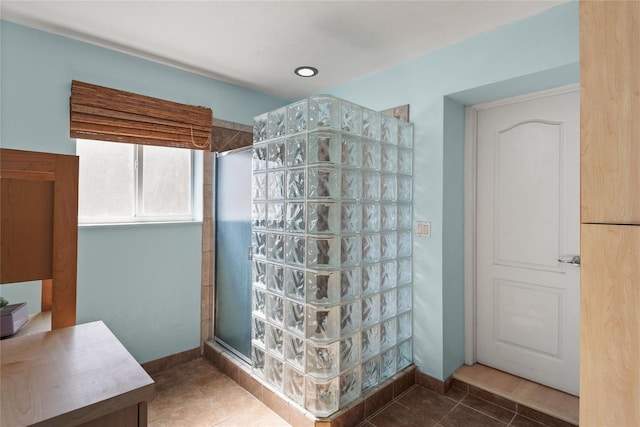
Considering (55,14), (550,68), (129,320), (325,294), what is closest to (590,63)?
A: (550,68)

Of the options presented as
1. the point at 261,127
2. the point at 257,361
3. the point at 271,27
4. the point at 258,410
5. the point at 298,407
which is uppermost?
the point at 271,27

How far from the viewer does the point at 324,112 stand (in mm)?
1796

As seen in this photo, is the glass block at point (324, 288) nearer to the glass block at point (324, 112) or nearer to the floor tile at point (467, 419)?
the glass block at point (324, 112)

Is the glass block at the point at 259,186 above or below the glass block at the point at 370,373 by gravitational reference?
above

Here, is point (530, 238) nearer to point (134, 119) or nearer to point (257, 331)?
point (257, 331)

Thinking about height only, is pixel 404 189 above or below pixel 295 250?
above

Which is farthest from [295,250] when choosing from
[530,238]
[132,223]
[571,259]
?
[571,259]

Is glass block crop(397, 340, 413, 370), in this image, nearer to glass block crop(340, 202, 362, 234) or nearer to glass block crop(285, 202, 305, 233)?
glass block crop(340, 202, 362, 234)

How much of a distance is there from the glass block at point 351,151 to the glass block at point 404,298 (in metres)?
0.94

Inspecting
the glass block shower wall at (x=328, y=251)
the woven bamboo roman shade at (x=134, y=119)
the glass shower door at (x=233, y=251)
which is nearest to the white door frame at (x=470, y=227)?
the glass block shower wall at (x=328, y=251)

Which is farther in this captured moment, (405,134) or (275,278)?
(405,134)

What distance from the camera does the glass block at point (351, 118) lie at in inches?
73.4

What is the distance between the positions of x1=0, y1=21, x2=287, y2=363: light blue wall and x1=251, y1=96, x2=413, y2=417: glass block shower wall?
2.48 feet

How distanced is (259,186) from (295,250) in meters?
0.53
